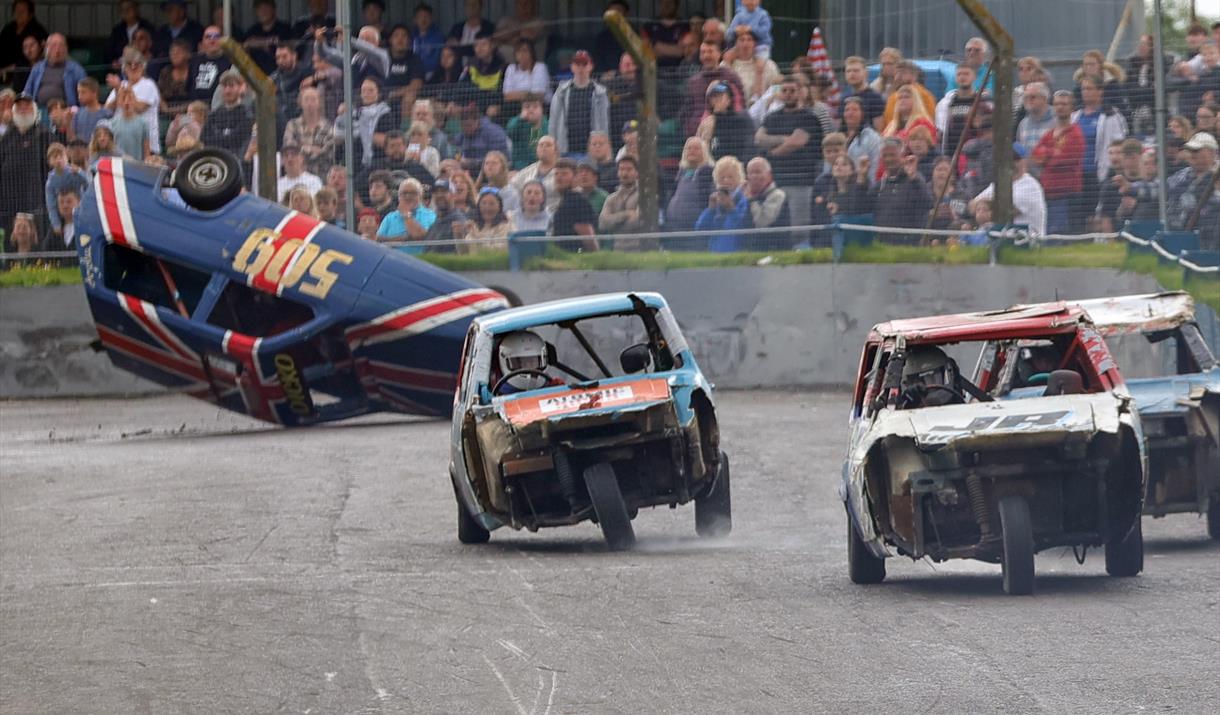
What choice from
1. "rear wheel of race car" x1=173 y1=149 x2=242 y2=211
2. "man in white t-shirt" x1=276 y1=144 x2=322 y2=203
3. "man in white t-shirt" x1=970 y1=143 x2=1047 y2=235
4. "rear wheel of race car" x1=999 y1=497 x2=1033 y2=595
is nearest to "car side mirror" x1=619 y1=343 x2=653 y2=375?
"rear wheel of race car" x1=999 y1=497 x2=1033 y2=595

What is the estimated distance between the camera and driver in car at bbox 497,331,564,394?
11602 millimetres

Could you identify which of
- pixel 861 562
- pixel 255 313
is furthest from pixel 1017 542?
pixel 255 313

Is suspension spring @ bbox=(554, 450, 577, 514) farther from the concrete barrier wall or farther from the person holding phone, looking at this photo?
the person holding phone

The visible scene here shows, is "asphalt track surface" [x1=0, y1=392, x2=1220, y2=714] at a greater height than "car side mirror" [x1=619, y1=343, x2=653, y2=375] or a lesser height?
lesser

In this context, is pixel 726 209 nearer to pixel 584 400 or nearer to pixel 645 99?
pixel 645 99

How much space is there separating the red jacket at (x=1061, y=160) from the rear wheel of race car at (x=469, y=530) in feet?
27.6

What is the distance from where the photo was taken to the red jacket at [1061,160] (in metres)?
18.2

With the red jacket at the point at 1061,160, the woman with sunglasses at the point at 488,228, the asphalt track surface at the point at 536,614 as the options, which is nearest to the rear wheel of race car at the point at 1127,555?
the asphalt track surface at the point at 536,614

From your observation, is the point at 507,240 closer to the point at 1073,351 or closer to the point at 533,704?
the point at 1073,351

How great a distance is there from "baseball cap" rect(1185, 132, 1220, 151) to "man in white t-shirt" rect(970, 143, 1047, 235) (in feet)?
5.94

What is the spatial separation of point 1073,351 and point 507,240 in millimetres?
11453

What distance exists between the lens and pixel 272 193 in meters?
21.2

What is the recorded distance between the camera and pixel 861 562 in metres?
9.62

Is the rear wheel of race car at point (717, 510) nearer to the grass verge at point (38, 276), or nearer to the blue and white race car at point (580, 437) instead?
the blue and white race car at point (580, 437)
